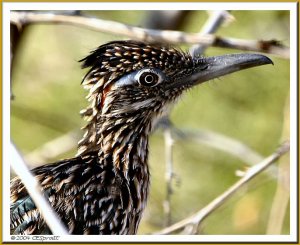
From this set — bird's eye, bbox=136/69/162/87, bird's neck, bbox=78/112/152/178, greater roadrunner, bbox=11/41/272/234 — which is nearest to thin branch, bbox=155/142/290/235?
greater roadrunner, bbox=11/41/272/234

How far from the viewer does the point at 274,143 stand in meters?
7.48

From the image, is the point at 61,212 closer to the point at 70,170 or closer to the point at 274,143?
the point at 70,170

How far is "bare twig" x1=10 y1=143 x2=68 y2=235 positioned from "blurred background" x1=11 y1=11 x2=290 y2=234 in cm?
94

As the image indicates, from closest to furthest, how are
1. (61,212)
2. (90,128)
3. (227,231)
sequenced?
(61,212), (90,128), (227,231)

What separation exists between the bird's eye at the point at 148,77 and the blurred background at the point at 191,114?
1.33ft

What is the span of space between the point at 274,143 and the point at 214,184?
0.61m

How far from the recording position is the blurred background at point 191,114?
6.88 meters

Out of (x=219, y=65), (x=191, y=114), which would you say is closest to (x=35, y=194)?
(x=219, y=65)

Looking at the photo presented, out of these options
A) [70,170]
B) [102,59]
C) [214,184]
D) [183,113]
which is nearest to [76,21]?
[102,59]

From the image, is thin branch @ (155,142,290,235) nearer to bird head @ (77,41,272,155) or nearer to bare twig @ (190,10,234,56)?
bird head @ (77,41,272,155)

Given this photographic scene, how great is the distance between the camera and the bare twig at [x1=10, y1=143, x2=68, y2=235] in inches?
216

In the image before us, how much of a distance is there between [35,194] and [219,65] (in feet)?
4.65

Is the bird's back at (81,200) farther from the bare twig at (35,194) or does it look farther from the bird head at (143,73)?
the bird head at (143,73)

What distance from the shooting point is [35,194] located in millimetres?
5609
